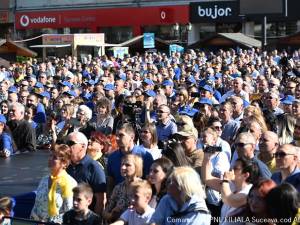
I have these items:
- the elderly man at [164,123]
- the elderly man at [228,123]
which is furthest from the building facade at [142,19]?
the elderly man at [164,123]

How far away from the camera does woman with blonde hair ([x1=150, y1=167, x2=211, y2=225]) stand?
5109 mm

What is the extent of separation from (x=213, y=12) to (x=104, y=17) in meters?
10.8

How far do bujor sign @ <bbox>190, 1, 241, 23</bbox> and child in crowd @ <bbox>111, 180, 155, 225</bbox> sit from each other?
40091mm

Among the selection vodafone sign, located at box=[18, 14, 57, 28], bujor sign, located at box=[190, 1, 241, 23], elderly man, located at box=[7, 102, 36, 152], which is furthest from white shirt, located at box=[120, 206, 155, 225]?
vodafone sign, located at box=[18, 14, 57, 28]

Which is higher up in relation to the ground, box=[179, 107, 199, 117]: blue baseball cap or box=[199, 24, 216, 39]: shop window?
box=[199, 24, 216, 39]: shop window

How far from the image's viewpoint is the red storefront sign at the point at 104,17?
160ft

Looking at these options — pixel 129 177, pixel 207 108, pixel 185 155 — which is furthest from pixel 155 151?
pixel 207 108

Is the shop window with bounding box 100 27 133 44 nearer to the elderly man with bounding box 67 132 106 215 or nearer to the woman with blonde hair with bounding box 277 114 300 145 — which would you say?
the woman with blonde hair with bounding box 277 114 300 145

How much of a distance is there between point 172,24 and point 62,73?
1168 inches

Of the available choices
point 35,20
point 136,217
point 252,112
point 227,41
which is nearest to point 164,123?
point 252,112

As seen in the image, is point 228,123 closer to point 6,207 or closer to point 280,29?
point 6,207

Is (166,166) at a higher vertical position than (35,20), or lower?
lower

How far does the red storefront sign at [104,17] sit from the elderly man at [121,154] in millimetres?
41468

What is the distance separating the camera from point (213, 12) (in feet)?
148
